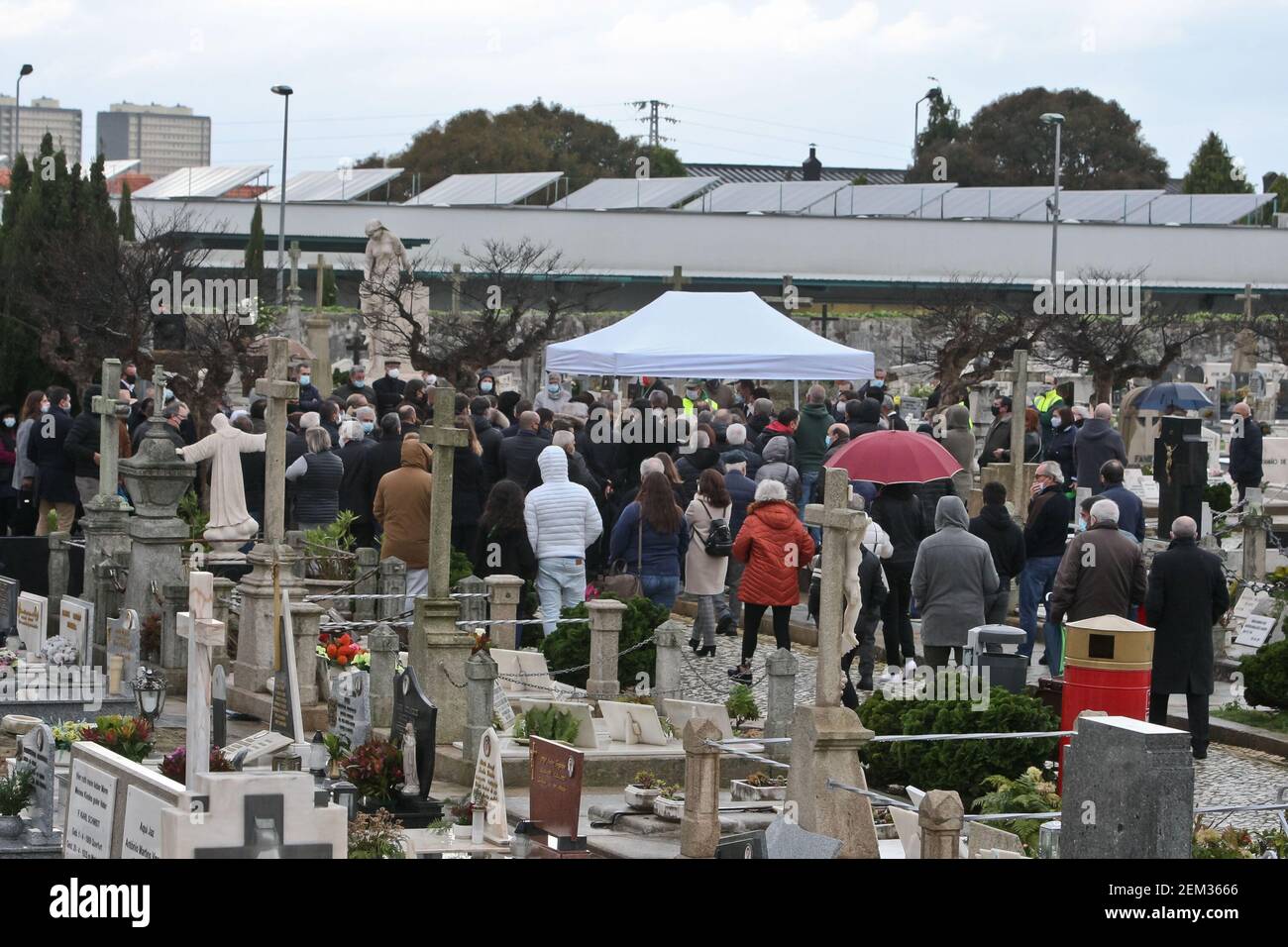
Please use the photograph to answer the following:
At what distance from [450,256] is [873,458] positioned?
46.8 meters

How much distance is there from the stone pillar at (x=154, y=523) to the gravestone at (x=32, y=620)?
0.77 m

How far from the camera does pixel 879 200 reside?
63250 mm

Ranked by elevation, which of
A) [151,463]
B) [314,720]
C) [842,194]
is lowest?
[314,720]

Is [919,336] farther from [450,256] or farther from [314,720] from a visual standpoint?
[314,720]

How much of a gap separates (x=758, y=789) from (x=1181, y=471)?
9749 millimetres

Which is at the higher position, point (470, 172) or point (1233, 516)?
point (470, 172)

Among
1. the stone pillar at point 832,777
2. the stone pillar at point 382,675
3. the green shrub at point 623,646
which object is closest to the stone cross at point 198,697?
the stone pillar at point 832,777

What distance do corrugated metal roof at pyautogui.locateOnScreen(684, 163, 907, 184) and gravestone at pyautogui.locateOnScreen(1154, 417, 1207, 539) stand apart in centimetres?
5937

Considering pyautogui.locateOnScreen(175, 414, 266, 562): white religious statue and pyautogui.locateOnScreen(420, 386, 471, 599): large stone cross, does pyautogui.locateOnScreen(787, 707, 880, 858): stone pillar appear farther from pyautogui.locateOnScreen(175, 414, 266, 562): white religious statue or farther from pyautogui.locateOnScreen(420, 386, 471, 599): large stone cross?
pyautogui.locateOnScreen(175, 414, 266, 562): white religious statue

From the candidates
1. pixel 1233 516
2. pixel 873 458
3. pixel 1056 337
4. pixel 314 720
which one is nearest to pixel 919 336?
pixel 1056 337

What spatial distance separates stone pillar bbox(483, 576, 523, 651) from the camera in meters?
13.7

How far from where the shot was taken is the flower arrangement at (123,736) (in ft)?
32.8

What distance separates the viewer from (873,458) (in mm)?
14625

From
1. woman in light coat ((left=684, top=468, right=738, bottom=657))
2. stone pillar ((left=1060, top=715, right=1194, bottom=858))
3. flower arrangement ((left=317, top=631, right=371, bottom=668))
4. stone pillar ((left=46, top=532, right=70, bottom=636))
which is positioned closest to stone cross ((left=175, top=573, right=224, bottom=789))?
stone pillar ((left=1060, top=715, right=1194, bottom=858))
